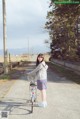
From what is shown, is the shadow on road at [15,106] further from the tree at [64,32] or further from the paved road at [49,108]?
the tree at [64,32]

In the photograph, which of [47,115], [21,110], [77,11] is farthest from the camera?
[77,11]

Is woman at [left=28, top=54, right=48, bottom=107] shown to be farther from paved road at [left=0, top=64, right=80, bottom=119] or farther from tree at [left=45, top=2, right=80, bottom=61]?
tree at [left=45, top=2, right=80, bottom=61]

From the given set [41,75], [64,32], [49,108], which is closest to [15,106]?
[49,108]

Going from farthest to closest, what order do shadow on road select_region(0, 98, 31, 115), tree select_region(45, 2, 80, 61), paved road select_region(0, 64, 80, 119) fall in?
tree select_region(45, 2, 80, 61) → shadow on road select_region(0, 98, 31, 115) → paved road select_region(0, 64, 80, 119)

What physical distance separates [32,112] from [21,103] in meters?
2.39

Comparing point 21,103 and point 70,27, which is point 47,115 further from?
point 70,27

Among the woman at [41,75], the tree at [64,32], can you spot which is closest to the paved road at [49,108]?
the woman at [41,75]

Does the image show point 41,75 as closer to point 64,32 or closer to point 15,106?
point 15,106

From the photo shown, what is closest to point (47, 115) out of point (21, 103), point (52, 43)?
point (21, 103)

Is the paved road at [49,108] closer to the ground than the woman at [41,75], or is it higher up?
closer to the ground

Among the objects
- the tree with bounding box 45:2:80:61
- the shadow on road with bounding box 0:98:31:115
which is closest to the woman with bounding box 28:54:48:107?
the shadow on road with bounding box 0:98:31:115

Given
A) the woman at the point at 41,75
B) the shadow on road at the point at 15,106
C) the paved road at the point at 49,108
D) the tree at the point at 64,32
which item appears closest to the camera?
the paved road at the point at 49,108

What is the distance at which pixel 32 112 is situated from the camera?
1266cm

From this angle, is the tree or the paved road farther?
the tree
